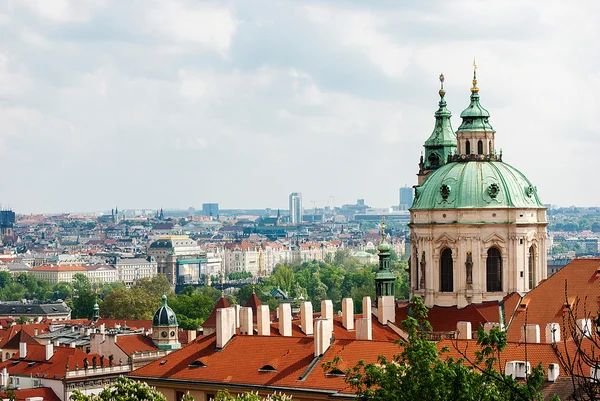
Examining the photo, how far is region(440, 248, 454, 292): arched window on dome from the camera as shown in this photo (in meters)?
81.1

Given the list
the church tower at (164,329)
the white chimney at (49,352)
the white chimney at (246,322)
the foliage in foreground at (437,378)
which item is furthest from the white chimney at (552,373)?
the church tower at (164,329)

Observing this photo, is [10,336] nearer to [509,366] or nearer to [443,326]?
[443,326]

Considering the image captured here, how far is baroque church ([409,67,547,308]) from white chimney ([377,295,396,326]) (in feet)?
22.8

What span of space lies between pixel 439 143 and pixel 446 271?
77.8ft

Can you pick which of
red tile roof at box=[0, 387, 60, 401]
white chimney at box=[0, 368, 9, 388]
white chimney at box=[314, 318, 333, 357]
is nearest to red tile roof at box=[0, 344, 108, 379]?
white chimney at box=[0, 368, 9, 388]

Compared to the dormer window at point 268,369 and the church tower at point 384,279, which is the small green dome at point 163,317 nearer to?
the church tower at point 384,279

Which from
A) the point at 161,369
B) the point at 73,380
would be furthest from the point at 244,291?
the point at 161,369

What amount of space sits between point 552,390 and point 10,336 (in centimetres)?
7925

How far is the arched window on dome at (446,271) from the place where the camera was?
266 feet

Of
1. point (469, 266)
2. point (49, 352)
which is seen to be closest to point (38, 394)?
point (49, 352)

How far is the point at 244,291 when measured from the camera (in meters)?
197

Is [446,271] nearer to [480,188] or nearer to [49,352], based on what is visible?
[480,188]

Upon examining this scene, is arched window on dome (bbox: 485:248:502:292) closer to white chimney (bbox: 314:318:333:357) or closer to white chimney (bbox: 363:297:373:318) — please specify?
white chimney (bbox: 363:297:373:318)

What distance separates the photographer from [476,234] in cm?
8031
